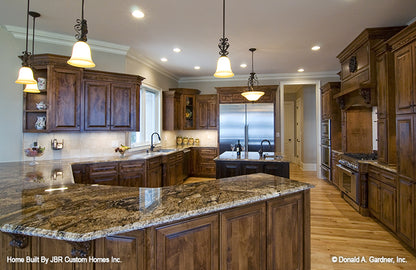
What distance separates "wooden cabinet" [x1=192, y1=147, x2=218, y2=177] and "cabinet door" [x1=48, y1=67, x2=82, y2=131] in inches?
131

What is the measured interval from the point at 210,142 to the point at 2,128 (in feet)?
15.3

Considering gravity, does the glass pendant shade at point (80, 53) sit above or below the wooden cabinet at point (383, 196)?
above

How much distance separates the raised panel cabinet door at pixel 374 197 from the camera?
304 cm

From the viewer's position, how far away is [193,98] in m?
6.34

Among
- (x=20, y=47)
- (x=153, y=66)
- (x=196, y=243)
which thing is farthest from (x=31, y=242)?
(x=153, y=66)

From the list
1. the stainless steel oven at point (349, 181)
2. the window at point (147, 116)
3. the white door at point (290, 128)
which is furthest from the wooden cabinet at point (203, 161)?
the white door at point (290, 128)

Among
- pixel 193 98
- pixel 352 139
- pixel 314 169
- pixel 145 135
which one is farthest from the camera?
pixel 314 169

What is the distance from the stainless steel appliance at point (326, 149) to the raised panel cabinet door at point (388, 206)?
2299 millimetres

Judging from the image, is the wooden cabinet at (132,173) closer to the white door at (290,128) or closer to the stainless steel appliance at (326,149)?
the stainless steel appliance at (326,149)

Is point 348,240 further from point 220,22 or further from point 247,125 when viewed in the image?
point 247,125

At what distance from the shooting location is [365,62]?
11.4 ft

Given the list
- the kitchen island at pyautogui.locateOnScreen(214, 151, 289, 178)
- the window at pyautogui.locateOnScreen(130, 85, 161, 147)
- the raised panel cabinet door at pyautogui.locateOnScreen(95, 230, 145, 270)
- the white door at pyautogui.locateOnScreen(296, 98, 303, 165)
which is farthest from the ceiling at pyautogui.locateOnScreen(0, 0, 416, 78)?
the white door at pyautogui.locateOnScreen(296, 98, 303, 165)

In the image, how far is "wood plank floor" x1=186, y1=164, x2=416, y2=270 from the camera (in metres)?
2.22

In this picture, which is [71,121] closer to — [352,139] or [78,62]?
[78,62]
